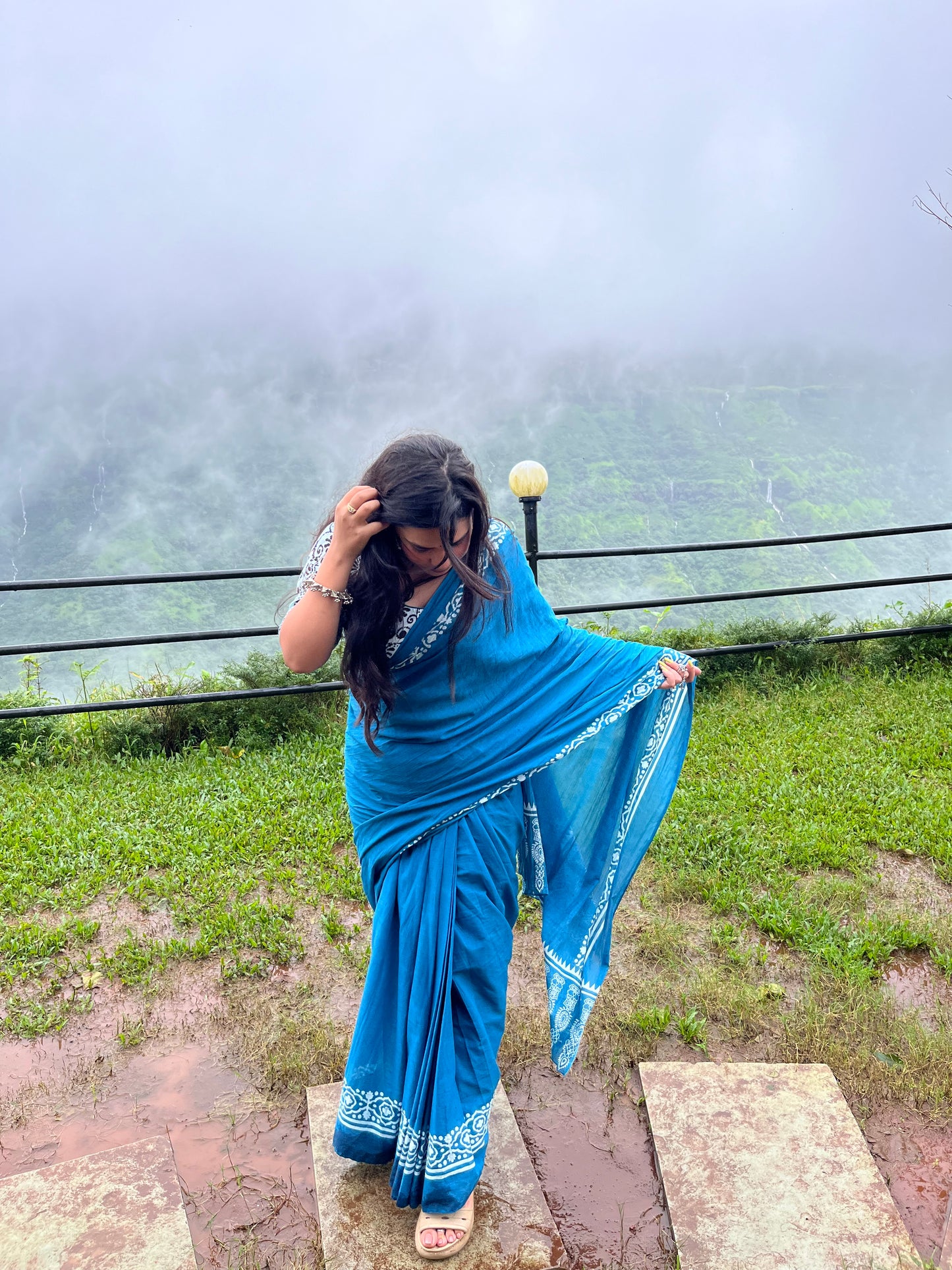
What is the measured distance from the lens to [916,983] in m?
2.70

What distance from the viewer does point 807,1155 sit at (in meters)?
2.05

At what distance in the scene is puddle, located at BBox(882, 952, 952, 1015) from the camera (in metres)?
2.60

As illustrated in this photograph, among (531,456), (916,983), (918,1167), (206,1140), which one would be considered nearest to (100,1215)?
(206,1140)

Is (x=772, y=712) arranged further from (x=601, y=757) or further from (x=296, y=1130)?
(x=296, y=1130)

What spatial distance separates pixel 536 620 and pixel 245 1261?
1.46 meters

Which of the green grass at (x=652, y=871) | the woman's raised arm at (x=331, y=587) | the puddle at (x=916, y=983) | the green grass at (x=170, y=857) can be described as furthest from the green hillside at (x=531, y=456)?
the woman's raised arm at (x=331, y=587)

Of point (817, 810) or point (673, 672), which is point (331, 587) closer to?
point (673, 672)

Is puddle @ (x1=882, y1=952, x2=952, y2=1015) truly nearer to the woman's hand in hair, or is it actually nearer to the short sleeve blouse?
the short sleeve blouse

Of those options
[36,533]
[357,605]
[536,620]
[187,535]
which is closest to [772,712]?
[536,620]

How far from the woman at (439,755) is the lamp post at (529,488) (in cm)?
281

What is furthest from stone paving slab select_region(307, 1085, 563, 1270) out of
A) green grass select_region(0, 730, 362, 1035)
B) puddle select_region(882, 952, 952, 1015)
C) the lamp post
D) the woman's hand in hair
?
the lamp post

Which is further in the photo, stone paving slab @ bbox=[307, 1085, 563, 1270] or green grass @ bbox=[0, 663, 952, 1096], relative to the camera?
green grass @ bbox=[0, 663, 952, 1096]

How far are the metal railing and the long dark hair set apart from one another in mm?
2203

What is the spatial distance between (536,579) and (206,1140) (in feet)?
11.2
